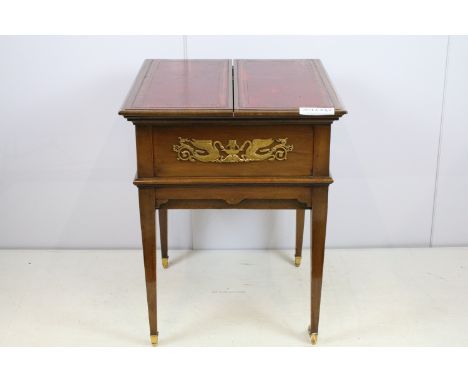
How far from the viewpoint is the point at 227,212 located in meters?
2.77

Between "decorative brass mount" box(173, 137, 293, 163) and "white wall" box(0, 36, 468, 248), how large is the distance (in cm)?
67

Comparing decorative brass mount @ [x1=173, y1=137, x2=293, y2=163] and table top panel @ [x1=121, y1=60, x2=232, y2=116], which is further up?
table top panel @ [x1=121, y1=60, x2=232, y2=116]

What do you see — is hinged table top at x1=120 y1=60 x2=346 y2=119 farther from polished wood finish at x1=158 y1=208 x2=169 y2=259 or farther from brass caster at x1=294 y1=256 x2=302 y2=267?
brass caster at x1=294 y1=256 x2=302 y2=267

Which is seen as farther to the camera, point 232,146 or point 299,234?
point 299,234

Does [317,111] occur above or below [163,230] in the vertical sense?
above

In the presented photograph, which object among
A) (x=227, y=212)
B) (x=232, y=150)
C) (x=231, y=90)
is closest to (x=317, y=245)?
(x=232, y=150)

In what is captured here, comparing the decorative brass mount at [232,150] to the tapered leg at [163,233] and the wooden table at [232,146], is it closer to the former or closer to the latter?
the wooden table at [232,146]

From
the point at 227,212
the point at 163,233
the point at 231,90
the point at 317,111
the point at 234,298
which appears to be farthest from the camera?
the point at 227,212

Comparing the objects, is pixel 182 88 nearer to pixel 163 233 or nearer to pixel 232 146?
pixel 232 146

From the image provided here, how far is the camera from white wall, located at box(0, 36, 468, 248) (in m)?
2.56

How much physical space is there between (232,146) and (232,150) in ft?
0.04

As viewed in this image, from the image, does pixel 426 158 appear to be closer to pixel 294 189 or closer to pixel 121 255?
pixel 294 189

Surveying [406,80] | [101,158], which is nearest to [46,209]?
[101,158]

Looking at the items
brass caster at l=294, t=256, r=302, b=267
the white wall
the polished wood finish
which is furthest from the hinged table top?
brass caster at l=294, t=256, r=302, b=267
